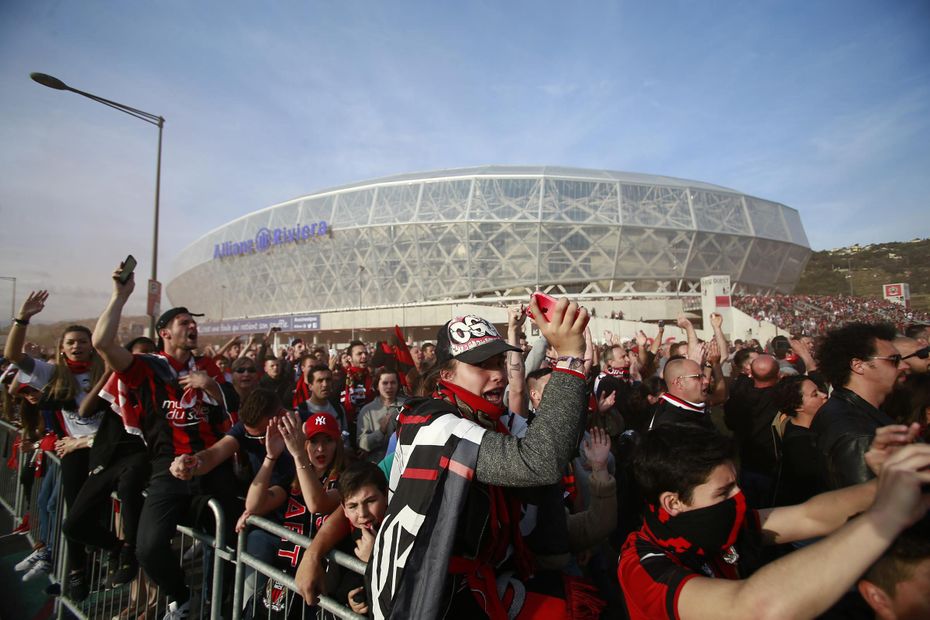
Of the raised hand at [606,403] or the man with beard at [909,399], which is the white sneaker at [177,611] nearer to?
the raised hand at [606,403]

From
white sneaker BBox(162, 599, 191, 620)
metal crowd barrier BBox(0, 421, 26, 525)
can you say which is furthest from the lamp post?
white sneaker BBox(162, 599, 191, 620)

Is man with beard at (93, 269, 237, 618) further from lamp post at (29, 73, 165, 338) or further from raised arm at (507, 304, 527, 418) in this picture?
lamp post at (29, 73, 165, 338)

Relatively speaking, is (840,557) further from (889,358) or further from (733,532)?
(889,358)

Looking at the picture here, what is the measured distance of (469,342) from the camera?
1.84 m

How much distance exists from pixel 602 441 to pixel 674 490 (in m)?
0.81

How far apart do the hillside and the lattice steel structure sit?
2364 cm

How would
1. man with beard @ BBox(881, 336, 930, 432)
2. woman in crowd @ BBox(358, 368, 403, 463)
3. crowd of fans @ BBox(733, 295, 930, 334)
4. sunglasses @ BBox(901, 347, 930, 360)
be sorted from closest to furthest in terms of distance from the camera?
man with beard @ BBox(881, 336, 930, 432), sunglasses @ BBox(901, 347, 930, 360), woman in crowd @ BBox(358, 368, 403, 463), crowd of fans @ BBox(733, 295, 930, 334)

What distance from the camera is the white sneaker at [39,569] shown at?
14.5 feet

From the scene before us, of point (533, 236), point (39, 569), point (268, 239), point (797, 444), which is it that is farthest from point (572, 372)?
point (268, 239)

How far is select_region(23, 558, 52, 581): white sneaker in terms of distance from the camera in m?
4.43

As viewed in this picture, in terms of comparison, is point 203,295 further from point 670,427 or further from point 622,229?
point 670,427

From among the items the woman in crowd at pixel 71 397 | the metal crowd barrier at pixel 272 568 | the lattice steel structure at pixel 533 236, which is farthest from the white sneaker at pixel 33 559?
the lattice steel structure at pixel 533 236

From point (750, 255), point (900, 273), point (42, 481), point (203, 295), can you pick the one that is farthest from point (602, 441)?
point (900, 273)

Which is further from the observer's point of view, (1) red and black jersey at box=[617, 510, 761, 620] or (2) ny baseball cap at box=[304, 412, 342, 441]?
(2) ny baseball cap at box=[304, 412, 342, 441]
